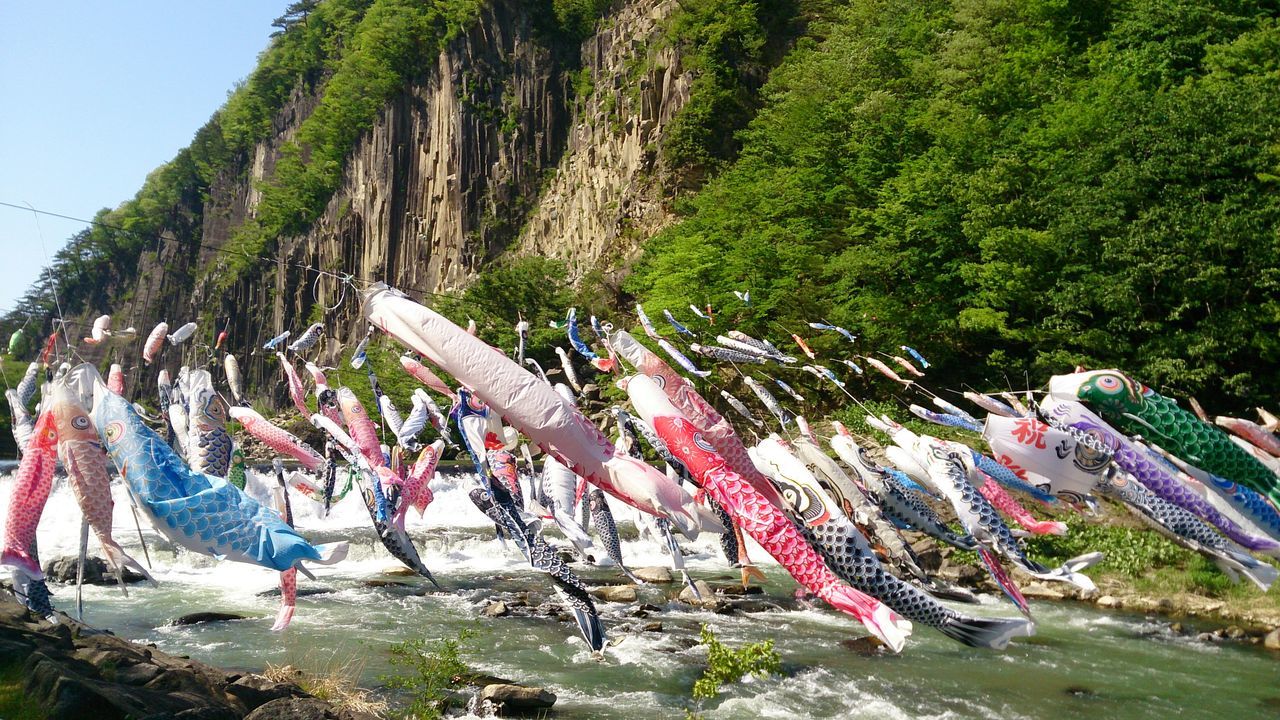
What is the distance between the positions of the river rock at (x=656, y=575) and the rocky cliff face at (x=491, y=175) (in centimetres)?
3332

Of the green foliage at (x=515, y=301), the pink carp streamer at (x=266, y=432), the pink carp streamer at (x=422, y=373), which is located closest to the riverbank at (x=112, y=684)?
the pink carp streamer at (x=266, y=432)

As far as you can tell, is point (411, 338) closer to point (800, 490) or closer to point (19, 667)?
point (800, 490)

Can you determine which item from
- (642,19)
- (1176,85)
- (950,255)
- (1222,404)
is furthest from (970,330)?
(642,19)

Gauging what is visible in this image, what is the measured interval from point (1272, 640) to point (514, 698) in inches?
520

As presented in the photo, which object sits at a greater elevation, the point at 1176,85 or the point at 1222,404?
the point at 1176,85

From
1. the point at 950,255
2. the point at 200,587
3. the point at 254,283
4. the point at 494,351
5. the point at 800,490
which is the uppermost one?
the point at 254,283

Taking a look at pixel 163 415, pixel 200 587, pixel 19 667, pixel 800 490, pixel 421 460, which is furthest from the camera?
pixel 200 587

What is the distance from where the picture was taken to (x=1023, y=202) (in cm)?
2936

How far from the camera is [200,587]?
20.2 metres

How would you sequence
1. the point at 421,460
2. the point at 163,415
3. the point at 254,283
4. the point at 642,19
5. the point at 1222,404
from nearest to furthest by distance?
1. the point at 421,460
2. the point at 163,415
3. the point at 1222,404
4. the point at 642,19
5. the point at 254,283

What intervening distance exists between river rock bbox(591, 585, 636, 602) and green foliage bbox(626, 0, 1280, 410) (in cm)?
1388

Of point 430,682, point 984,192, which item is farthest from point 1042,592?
point 430,682

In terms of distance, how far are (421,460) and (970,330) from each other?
23858 millimetres

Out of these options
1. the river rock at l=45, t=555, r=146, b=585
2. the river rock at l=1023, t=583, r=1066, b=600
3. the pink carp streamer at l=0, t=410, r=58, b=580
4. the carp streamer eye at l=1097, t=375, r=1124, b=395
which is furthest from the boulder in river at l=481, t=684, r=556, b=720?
the river rock at l=1023, t=583, r=1066, b=600
